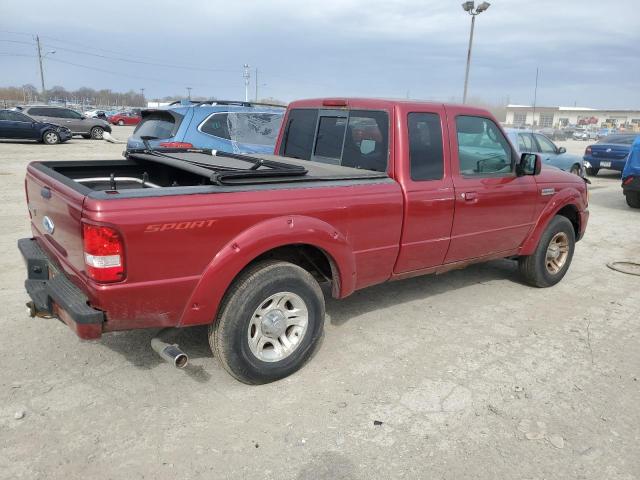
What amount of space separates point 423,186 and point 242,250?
1.71 m

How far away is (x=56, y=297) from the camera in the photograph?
297 centimetres

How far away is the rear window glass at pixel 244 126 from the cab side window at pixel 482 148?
4.32 meters

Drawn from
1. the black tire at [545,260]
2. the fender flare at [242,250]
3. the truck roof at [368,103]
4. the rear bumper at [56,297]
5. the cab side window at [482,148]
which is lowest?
the black tire at [545,260]

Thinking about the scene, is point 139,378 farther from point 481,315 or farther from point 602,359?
point 602,359

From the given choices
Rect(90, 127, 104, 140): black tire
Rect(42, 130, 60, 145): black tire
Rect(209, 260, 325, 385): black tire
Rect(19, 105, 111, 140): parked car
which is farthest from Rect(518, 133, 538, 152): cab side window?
Rect(19, 105, 111, 140): parked car

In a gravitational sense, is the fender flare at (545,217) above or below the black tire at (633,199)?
above

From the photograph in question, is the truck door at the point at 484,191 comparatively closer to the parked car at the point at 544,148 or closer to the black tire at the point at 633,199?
the parked car at the point at 544,148

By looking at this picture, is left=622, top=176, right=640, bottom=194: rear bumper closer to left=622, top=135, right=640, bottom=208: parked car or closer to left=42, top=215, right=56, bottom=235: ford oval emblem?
left=622, top=135, right=640, bottom=208: parked car

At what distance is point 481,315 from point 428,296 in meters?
0.60

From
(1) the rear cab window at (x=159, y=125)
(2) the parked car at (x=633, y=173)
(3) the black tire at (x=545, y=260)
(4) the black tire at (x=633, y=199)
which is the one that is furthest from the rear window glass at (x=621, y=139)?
(1) the rear cab window at (x=159, y=125)

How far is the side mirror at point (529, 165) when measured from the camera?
4781mm

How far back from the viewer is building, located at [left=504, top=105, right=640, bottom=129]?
107m

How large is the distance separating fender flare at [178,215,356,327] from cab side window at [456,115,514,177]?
67.0 inches

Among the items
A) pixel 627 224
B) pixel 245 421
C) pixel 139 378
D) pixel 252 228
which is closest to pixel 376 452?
pixel 245 421
